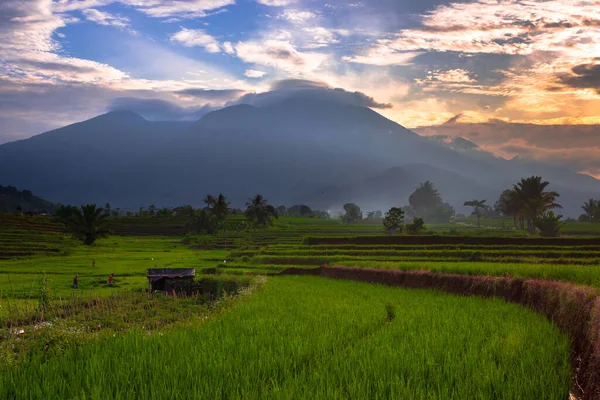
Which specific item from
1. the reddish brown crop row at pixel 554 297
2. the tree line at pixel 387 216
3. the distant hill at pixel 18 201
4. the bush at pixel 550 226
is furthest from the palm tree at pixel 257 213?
the distant hill at pixel 18 201

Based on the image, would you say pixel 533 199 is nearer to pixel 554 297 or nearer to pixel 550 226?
pixel 550 226

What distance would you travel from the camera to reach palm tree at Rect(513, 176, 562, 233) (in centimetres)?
6419

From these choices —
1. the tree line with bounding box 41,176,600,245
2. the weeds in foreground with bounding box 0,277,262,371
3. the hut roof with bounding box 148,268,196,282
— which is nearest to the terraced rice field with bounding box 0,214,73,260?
the tree line with bounding box 41,176,600,245

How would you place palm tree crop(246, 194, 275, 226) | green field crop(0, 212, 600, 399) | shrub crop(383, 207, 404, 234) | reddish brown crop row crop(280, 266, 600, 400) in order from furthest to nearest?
palm tree crop(246, 194, 275, 226) → shrub crop(383, 207, 404, 234) → reddish brown crop row crop(280, 266, 600, 400) → green field crop(0, 212, 600, 399)

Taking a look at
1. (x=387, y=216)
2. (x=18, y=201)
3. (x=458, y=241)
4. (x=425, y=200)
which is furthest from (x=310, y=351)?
(x=425, y=200)

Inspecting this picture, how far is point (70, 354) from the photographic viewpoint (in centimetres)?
827

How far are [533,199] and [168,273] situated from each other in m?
57.7

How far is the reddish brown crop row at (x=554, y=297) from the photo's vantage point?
289 inches

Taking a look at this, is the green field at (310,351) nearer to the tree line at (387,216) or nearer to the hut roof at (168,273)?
the hut roof at (168,273)

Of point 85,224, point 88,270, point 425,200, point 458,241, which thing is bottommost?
point 88,270

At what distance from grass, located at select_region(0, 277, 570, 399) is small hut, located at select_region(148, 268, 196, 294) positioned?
14916 millimetres

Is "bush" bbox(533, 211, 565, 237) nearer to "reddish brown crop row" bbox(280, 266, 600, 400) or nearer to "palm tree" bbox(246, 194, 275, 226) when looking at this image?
"reddish brown crop row" bbox(280, 266, 600, 400)

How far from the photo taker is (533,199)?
64.6 metres

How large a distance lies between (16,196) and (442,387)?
186728 millimetres
